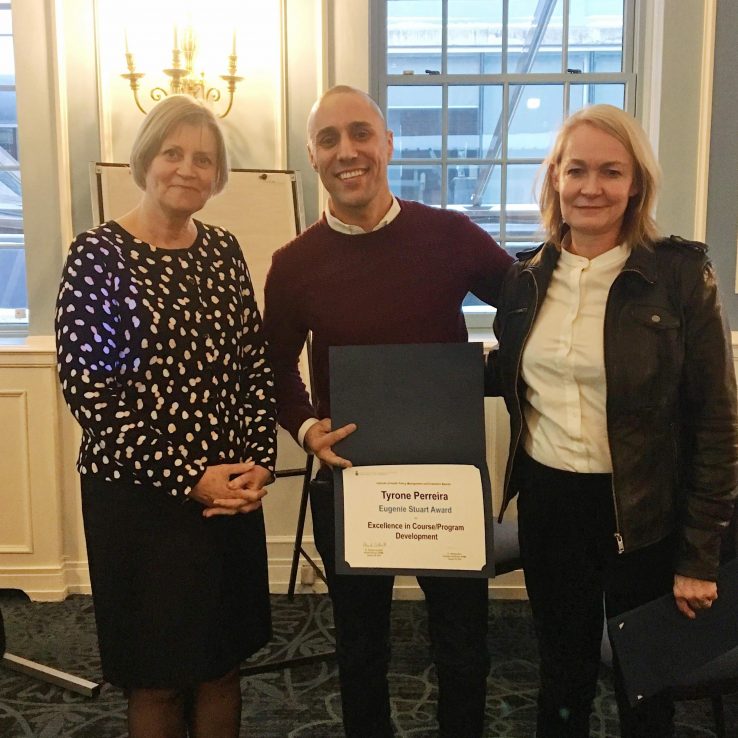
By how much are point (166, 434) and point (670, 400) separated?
995 mm

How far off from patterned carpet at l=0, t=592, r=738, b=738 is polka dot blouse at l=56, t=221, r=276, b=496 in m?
1.12

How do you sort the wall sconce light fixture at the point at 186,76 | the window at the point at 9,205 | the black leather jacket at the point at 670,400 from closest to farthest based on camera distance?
1. the black leather jacket at the point at 670,400
2. the wall sconce light fixture at the point at 186,76
3. the window at the point at 9,205

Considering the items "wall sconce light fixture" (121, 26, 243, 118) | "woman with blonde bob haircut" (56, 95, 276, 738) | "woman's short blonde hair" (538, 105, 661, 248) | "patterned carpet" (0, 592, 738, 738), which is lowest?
"patterned carpet" (0, 592, 738, 738)

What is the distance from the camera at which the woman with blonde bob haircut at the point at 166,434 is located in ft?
5.16

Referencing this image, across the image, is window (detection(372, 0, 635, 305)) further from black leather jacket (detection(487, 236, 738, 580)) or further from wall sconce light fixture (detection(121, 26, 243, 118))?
black leather jacket (detection(487, 236, 738, 580))

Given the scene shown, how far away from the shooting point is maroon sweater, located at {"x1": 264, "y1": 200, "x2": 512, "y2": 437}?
1774 mm

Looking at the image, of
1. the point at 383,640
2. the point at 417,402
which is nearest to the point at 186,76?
the point at 417,402

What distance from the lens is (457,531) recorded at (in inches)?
65.4

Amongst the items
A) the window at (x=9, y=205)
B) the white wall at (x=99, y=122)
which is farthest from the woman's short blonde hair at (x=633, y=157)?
the window at (x=9, y=205)

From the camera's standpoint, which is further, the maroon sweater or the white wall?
the white wall

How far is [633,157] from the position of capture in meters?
1.55

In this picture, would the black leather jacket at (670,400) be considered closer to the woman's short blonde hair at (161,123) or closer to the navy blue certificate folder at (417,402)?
the navy blue certificate folder at (417,402)

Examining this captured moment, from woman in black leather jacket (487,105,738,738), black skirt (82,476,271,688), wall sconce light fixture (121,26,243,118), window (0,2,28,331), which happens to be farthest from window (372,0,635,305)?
black skirt (82,476,271,688)

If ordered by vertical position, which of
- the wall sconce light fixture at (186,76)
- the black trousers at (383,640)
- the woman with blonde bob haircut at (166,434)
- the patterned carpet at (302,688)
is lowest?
the patterned carpet at (302,688)
